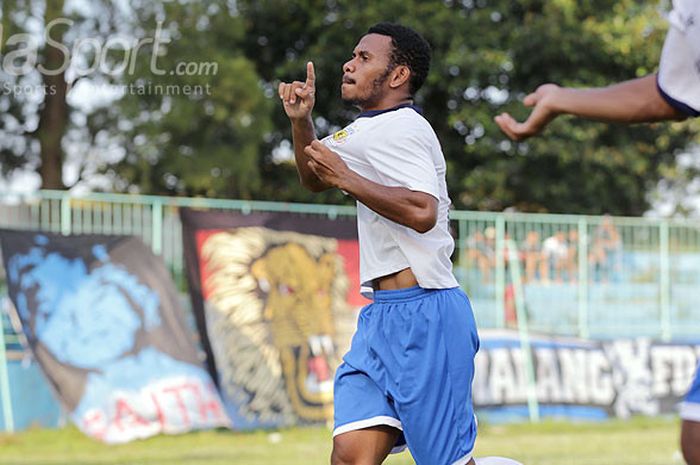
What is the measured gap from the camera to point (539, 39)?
1018 inches

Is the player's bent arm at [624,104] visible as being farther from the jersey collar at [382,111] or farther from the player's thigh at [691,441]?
the jersey collar at [382,111]

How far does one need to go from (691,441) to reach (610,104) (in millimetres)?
1076

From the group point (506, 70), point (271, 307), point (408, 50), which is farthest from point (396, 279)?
point (506, 70)

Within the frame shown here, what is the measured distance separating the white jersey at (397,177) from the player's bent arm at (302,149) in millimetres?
105

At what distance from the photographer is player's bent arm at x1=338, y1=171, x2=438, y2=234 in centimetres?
514

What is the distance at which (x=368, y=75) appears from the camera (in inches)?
219

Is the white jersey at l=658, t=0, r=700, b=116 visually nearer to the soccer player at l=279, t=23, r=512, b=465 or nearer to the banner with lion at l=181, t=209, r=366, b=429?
the soccer player at l=279, t=23, r=512, b=465

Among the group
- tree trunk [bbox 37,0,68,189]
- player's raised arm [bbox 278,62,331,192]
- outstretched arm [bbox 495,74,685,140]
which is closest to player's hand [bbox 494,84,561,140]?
outstretched arm [bbox 495,74,685,140]

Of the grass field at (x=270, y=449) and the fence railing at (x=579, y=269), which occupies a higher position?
the fence railing at (x=579, y=269)

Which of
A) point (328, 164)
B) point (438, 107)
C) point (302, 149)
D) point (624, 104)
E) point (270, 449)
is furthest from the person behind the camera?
point (438, 107)

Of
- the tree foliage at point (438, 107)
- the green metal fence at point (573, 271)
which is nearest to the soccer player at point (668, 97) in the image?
Result: the green metal fence at point (573, 271)

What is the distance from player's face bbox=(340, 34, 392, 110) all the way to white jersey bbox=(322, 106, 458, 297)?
0.08m

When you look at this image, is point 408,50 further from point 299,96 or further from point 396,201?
point 396,201

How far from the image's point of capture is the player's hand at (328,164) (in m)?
5.13
